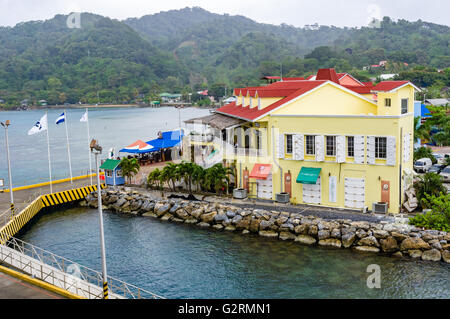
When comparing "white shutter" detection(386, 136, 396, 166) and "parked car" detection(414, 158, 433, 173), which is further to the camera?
"parked car" detection(414, 158, 433, 173)

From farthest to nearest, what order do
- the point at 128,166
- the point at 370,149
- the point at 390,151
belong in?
the point at 128,166
the point at 370,149
the point at 390,151

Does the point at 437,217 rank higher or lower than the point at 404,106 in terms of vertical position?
lower

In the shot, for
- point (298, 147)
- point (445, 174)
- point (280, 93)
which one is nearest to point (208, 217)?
point (298, 147)

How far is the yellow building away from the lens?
27.5 metres

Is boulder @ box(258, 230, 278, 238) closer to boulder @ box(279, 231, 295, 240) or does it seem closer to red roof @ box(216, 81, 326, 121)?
boulder @ box(279, 231, 295, 240)

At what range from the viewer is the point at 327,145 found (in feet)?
96.1

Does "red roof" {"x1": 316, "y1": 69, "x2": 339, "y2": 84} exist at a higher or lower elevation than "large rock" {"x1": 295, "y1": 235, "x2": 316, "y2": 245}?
higher

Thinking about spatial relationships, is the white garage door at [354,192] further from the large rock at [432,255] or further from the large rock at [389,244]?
the large rock at [432,255]

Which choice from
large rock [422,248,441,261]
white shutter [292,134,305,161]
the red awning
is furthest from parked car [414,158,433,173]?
large rock [422,248,441,261]

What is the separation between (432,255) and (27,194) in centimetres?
2795

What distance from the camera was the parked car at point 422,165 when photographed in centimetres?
3734

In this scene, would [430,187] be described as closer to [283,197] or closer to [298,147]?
[298,147]

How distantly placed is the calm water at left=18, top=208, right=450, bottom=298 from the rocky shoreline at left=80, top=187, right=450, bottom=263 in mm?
665

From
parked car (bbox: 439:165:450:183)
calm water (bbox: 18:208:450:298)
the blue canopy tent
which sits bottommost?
calm water (bbox: 18:208:450:298)
